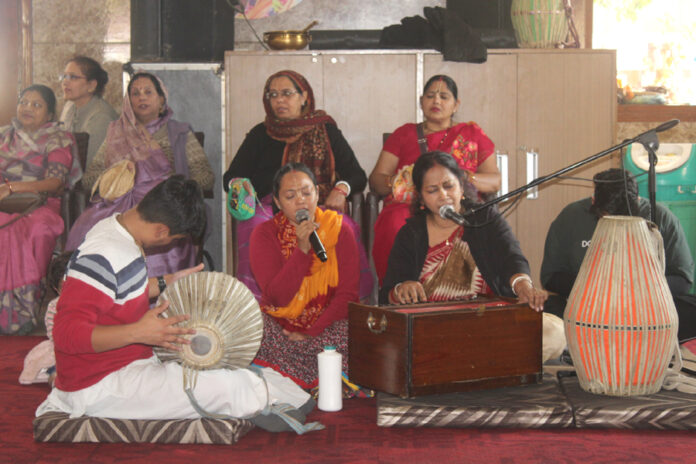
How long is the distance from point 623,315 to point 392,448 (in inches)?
36.2

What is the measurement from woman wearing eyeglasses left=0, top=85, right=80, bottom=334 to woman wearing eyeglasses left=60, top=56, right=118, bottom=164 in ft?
1.44

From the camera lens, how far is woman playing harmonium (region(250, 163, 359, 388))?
3387 millimetres

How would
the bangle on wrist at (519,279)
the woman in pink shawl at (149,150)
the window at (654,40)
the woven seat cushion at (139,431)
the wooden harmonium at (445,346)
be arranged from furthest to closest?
the window at (654,40)
the woman in pink shawl at (149,150)
the bangle on wrist at (519,279)
the wooden harmonium at (445,346)
the woven seat cushion at (139,431)

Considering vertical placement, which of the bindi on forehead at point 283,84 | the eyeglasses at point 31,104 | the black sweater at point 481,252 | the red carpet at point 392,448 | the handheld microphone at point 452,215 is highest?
the bindi on forehead at point 283,84

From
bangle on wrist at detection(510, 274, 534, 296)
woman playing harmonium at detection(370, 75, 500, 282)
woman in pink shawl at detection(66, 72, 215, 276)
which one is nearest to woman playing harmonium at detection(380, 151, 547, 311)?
bangle on wrist at detection(510, 274, 534, 296)

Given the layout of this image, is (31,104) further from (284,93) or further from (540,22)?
(540,22)

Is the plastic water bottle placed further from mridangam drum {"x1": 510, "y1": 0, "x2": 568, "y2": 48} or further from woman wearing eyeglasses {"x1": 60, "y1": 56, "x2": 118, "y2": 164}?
woman wearing eyeglasses {"x1": 60, "y1": 56, "x2": 118, "y2": 164}

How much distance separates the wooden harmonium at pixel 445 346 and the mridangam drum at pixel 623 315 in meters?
0.21

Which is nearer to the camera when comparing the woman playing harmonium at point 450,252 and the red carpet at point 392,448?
the red carpet at point 392,448

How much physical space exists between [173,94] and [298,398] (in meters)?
3.05

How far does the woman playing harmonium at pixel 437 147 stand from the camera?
4.55 metres

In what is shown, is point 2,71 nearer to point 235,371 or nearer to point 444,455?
point 235,371

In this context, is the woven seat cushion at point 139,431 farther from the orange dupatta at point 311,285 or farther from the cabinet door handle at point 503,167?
the cabinet door handle at point 503,167

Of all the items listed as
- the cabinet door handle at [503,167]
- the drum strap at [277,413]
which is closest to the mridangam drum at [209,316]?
the drum strap at [277,413]
